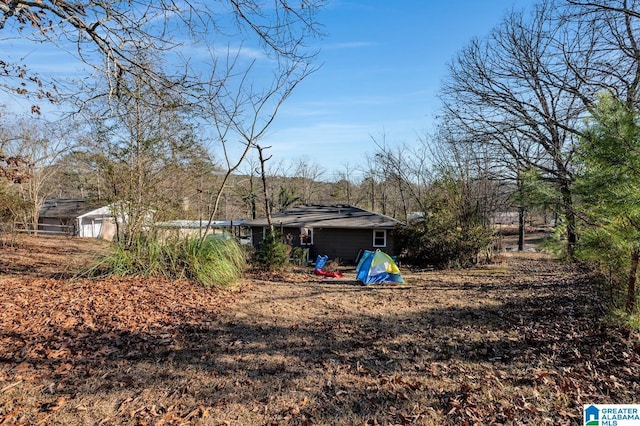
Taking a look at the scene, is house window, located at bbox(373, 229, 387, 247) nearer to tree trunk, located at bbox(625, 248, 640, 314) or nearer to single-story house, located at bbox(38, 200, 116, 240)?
tree trunk, located at bbox(625, 248, 640, 314)

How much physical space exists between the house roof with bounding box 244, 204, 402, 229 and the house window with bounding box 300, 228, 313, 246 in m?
0.48

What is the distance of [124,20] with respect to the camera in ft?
14.1

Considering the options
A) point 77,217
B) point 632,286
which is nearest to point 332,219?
point 632,286

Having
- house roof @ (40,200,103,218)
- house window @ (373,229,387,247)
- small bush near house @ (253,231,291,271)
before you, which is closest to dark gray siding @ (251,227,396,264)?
house window @ (373,229,387,247)

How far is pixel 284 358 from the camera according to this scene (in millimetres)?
4289

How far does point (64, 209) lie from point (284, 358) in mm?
35903

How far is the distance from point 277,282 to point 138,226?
3.86m

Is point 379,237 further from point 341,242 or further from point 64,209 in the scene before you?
point 64,209

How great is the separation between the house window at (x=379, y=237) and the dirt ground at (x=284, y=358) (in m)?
11.8

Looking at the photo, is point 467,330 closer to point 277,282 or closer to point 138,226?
point 277,282

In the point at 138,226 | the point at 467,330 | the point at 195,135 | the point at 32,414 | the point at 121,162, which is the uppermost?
the point at 195,135

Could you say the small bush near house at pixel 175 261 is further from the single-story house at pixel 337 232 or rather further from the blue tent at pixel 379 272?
the single-story house at pixel 337 232

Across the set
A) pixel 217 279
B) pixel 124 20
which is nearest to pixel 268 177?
pixel 217 279

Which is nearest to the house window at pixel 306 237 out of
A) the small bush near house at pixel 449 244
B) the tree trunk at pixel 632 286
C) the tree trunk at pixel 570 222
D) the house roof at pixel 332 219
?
the house roof at pixel 332 219
